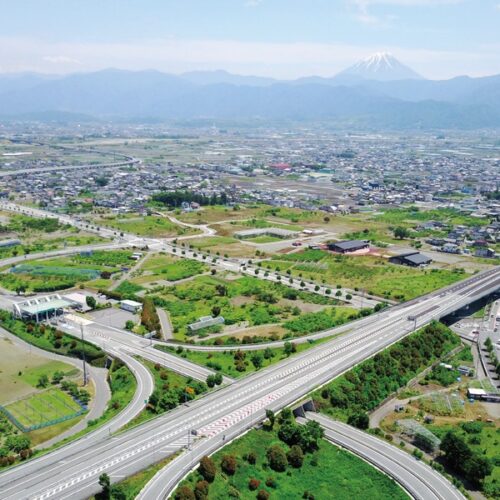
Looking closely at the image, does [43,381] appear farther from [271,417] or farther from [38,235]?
[38,235]

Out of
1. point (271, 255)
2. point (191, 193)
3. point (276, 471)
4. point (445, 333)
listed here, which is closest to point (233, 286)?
point (271, 255)

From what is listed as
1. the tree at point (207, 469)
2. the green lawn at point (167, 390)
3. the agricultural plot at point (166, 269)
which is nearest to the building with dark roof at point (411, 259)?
the agricultural plot at point (166, 269)

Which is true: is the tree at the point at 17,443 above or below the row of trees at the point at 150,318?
below

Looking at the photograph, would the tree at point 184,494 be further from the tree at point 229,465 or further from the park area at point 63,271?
the park area at point 63,271

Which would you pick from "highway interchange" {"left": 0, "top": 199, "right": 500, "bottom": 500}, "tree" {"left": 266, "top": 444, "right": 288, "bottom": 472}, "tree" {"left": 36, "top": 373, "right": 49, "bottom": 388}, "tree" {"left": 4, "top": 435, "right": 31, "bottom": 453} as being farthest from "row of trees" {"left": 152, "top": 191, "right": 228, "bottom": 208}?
"tree" {"left": 266, "top": 444, "right": 288, "bottom": 472}

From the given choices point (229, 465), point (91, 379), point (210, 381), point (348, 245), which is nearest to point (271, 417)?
point (229, 465)

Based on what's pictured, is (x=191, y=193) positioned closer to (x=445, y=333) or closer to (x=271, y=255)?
(x=271, y=255)
